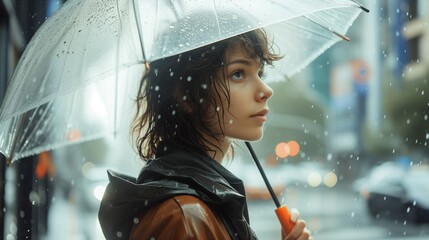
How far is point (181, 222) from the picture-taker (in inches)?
59.1

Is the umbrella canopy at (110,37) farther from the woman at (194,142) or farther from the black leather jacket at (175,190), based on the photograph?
the black leather jacket at (175,190)

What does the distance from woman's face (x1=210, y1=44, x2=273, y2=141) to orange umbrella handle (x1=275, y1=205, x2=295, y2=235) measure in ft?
0.63

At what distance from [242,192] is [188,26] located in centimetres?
42

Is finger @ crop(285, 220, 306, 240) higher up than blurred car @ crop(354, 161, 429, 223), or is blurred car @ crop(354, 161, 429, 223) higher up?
finger @ crop(285, 220, 306, 240)

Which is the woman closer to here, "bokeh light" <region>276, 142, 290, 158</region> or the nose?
the nose

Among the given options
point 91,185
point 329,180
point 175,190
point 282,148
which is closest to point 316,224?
point 91,185

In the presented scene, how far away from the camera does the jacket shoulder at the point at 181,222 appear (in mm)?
1498

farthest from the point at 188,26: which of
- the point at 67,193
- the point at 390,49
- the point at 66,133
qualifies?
the point at 390,49

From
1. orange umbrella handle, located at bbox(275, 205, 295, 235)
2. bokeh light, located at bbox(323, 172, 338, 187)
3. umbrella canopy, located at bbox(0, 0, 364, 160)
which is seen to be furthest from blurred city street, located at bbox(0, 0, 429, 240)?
orange umbrella handle, located at bbox(275, 205, 295, 235)

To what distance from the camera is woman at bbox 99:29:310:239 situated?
1.54 m

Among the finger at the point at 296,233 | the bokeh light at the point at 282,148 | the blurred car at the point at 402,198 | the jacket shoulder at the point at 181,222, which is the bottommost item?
the bokeh light at the point at 282,148

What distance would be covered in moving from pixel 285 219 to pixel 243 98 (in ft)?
1.01

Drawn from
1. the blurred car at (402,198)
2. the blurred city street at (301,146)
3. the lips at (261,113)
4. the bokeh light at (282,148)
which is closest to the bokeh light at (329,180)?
the blurred city street at (301,146)

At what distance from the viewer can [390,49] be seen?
3722 cm
